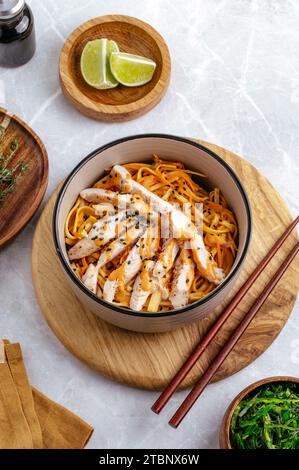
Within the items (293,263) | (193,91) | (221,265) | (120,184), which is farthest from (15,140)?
(293,263)

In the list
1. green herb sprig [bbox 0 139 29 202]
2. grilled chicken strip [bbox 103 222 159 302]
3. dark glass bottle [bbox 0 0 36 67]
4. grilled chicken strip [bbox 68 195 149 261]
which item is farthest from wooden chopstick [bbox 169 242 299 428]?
dark glass bottle [bbox 0 0 36 67]

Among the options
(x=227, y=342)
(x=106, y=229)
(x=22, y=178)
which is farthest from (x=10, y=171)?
(x=227, y=342)

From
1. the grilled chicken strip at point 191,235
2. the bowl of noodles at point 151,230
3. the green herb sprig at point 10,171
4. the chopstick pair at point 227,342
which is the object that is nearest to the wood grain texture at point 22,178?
the green herb sprig at point 10,171

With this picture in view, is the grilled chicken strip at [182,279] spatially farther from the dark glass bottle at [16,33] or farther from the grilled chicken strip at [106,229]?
the dark glass bottle at [16,33]

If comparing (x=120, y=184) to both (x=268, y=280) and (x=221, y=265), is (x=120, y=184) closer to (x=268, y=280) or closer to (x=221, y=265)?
(x=221, y=265)

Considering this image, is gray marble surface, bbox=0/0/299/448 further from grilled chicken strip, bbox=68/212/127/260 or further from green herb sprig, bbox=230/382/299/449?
grilled chicken strip, bbox=68/212/127/260
